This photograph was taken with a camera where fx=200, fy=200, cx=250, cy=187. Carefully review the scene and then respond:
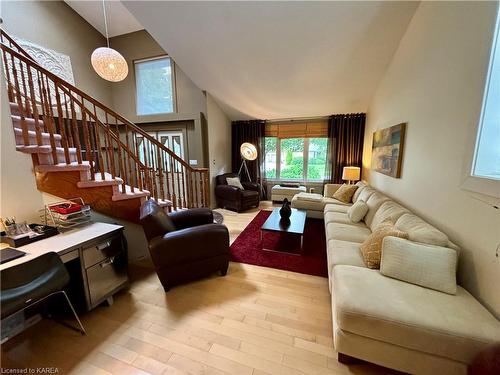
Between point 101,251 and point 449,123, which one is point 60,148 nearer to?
point 101,251

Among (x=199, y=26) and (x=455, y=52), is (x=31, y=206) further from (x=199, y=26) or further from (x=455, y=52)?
(x=455, y=52)

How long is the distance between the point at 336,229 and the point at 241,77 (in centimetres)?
306

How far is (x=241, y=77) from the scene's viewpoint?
3660 mm

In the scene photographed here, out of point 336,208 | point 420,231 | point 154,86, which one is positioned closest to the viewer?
point 420,231

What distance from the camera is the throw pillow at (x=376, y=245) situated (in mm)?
1624

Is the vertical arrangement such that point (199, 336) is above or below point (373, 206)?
below

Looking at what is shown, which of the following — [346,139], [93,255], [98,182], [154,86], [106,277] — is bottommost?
[106,277]

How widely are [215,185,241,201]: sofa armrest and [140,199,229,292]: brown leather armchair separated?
2342mm

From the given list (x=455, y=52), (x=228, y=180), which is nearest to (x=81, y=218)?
(x=228, y=180)

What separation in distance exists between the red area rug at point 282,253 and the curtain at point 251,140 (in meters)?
2.38

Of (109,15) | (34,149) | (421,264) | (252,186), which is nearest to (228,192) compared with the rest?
(252,186)

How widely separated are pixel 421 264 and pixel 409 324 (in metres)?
0.50

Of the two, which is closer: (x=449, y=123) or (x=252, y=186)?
(x=449, y=123)

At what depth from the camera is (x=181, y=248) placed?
1869 mm
